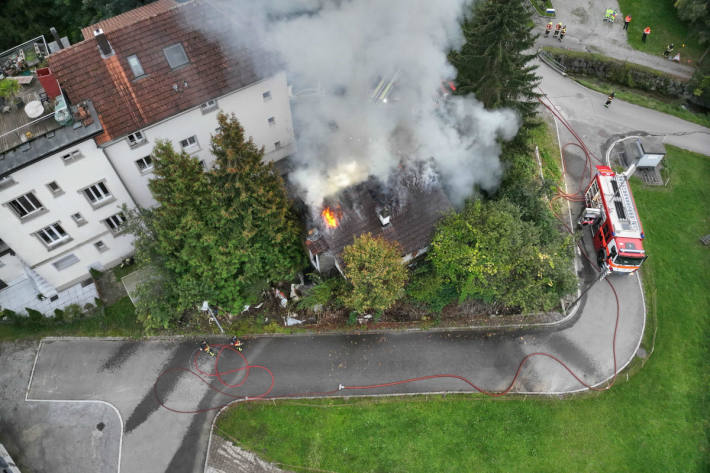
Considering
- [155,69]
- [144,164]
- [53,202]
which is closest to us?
[53,202]

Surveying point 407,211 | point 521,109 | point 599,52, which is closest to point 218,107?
point 407,211

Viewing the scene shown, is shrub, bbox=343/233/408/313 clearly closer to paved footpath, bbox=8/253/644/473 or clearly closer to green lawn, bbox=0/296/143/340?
paved footpath, bbox=8/253/644/473

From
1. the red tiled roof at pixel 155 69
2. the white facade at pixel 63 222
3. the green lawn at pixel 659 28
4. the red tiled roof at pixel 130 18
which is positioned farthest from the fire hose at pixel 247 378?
the green lawn at pixel 659 28

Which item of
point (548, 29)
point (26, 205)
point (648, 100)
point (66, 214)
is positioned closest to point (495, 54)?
point (548, 29)

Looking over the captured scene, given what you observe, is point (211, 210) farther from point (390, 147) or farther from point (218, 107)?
point (390, 147)

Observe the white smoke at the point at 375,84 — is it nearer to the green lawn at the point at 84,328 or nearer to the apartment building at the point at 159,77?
the apartment building at the point at 159,77

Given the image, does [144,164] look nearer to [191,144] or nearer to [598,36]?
[191,144]
